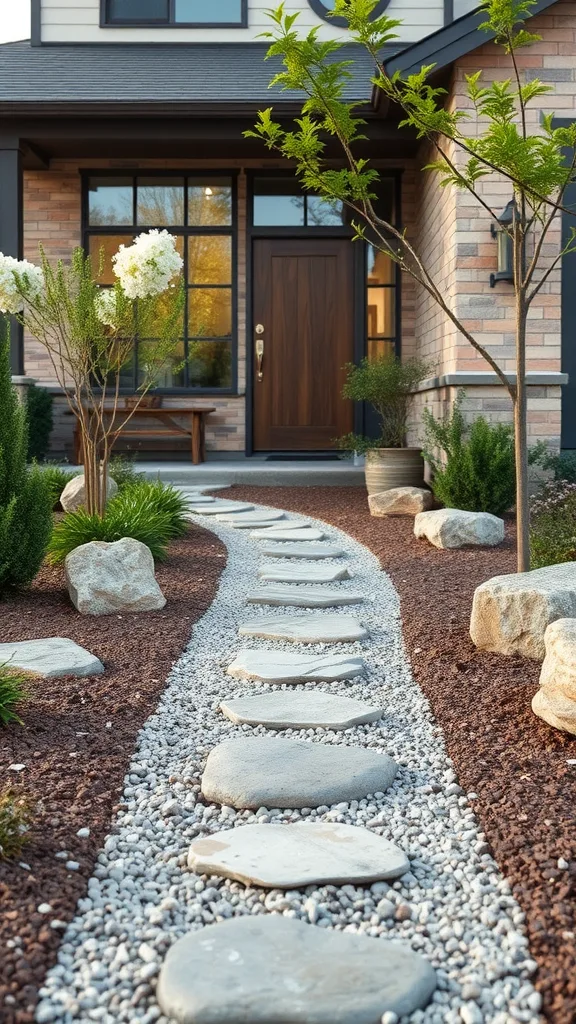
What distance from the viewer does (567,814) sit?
7.13ft

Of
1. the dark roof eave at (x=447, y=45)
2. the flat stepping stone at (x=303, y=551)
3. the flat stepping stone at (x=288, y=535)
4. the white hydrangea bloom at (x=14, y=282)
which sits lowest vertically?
the flat stepping stone at (x=303, y=551)

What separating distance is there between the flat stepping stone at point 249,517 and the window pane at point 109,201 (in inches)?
172

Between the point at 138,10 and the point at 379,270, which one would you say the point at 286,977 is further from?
the point at 138,10

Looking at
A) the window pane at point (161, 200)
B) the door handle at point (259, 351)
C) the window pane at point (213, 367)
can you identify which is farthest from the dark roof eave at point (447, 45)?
the window pane at point (213, 367)

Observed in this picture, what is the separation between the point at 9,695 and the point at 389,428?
5635mm

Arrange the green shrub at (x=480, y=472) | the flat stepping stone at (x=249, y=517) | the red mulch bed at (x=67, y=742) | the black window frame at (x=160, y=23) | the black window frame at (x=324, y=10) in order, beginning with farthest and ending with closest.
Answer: the black window frame at (x=160, y=23) → the black window frame at (x=324, y=10) → the flat stepping stone at (x=249, y=517) → the green shrub at (x=480, y=472) → the red mulch bed at (x=67, y=742)

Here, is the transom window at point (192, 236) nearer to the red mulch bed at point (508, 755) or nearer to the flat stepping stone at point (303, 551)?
the flat stepping stone at point (303, 551)

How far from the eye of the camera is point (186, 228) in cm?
1010

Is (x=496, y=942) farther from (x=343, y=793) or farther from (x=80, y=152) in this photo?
(x=80, y=152)

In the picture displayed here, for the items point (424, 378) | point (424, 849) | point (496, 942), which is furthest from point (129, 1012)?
point (424, 378)

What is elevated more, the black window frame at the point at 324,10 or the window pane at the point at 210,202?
the black window frame at the point at 324,10

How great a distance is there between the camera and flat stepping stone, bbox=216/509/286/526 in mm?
6801

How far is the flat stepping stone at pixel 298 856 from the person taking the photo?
190 cm

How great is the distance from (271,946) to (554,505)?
15.8 feet
